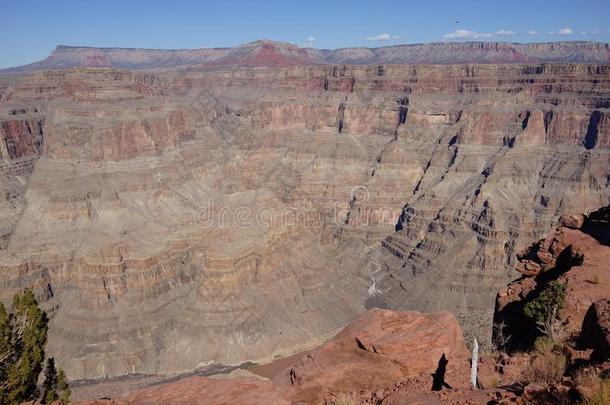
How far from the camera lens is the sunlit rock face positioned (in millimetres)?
56594

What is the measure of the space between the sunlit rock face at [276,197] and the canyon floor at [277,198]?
0.28 meters

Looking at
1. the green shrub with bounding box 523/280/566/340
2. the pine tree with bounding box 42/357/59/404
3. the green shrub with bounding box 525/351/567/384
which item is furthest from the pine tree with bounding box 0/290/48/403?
the green shrub with bounding box 523/280/566/340

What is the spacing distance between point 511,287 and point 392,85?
297 feet

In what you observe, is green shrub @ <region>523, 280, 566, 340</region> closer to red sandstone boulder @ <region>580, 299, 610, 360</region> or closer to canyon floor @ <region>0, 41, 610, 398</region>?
red sandstone boulder @ <region>580, 299, 610, 360</region>

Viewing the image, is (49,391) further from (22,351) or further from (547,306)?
(547,306)

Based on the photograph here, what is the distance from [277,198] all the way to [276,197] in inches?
84.8

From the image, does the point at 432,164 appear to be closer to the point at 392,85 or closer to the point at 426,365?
the point at 392,85

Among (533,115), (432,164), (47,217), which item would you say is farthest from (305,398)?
(533,115)

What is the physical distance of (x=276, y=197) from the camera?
289 feet

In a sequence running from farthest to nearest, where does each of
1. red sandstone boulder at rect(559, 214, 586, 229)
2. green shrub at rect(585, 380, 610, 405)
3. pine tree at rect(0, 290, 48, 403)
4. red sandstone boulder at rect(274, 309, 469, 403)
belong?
red sandstone boulder at rect(559, 214, 586, 229)
red sandstone boulder at rect(274, 309, 469, 403)
pine tree at rect(0, 290, 48, 403)
green shrub at rect(585, 380, 610, 405)

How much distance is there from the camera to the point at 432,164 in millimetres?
91125

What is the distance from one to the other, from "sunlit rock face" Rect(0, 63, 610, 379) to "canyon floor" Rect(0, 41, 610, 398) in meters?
0.28

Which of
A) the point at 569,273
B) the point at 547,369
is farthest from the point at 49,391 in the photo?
the point at 569,273

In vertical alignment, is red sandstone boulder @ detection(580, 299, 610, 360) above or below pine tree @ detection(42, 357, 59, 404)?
above
